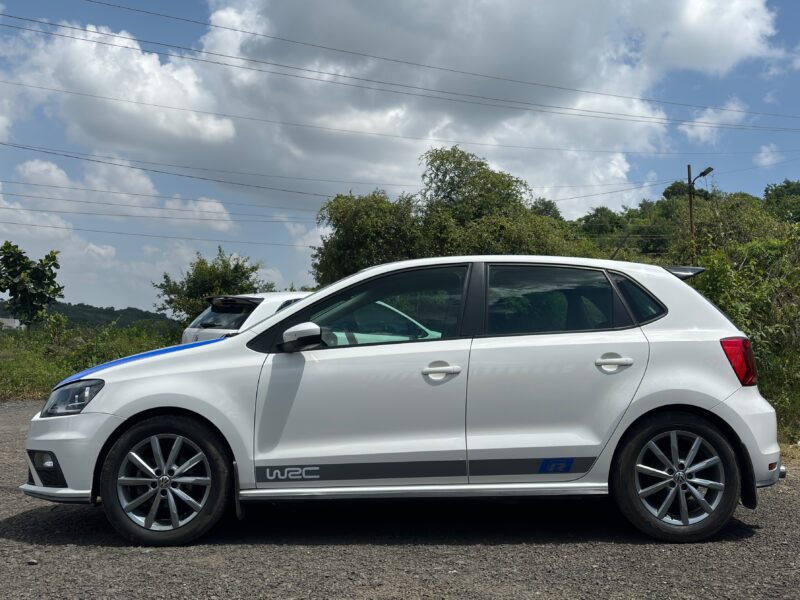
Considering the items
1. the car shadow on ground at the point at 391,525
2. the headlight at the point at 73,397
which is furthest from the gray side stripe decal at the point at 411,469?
the headlight at the point at 73,397

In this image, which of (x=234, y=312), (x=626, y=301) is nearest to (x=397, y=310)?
(x=626, y=301)

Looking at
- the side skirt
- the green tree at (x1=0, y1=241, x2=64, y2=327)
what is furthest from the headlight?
the green tree at (x1=0, y1=241, x2=64, y2=327)

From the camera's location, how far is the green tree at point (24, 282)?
3178 centimetres

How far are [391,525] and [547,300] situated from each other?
179 cm

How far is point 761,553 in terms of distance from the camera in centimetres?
439

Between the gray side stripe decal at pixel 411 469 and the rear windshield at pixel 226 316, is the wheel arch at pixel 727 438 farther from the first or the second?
the rear windshield at pixel 226 316

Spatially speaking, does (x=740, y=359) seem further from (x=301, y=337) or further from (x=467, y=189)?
(x=467, y=189)

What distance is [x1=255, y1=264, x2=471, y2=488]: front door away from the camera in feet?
14.7

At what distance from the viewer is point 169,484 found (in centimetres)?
450

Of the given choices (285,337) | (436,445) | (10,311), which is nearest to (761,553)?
(436,445)

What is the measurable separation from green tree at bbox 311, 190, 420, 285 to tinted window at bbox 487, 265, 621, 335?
39594 millimetres

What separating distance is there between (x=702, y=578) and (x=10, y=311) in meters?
33.7

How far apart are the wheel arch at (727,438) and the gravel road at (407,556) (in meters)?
0.33

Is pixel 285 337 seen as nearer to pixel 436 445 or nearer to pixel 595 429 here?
pixel 436 445
